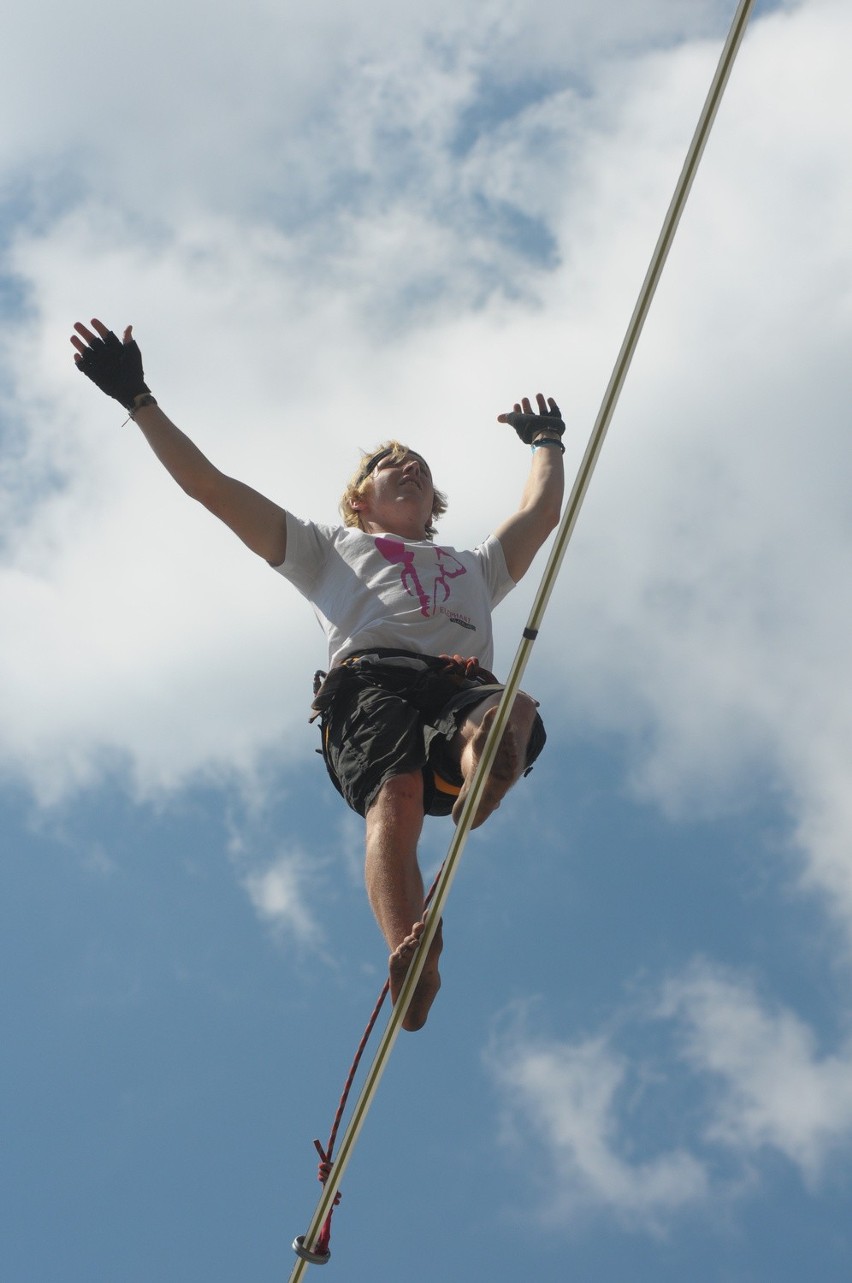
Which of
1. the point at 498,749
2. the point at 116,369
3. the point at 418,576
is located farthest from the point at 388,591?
the point at 116,369

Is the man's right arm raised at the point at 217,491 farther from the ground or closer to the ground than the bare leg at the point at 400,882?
farther from the ground

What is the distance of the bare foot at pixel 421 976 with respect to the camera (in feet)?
14.3

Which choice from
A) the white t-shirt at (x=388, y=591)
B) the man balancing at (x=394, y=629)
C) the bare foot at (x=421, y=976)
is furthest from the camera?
the white t-shirt at (x=388, y=591)

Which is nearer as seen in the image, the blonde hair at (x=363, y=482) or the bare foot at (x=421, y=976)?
the bare foot at (x=421, y=976)

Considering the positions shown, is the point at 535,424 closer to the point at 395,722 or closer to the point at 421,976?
the point at 395,722

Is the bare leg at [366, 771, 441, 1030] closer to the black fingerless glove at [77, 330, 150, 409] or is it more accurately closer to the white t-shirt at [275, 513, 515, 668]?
the white t-shirt at [275, 513, 515, 668]

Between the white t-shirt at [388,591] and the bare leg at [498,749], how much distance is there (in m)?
0.66

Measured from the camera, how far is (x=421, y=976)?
4.47 metres

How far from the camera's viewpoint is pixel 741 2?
3.52 m

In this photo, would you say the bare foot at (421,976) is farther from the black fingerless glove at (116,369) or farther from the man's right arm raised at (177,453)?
the black fingerless glove at (116,369)

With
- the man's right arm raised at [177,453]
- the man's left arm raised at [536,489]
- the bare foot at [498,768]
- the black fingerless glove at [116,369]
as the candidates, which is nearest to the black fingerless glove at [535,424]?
the man's left arm raised at [536,489]

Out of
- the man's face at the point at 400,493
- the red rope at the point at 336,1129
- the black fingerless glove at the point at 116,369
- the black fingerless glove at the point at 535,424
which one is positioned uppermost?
the black fingerless glove at the point at 535,424

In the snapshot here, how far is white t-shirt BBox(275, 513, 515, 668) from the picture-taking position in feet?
18.2

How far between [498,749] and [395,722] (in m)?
0.65
